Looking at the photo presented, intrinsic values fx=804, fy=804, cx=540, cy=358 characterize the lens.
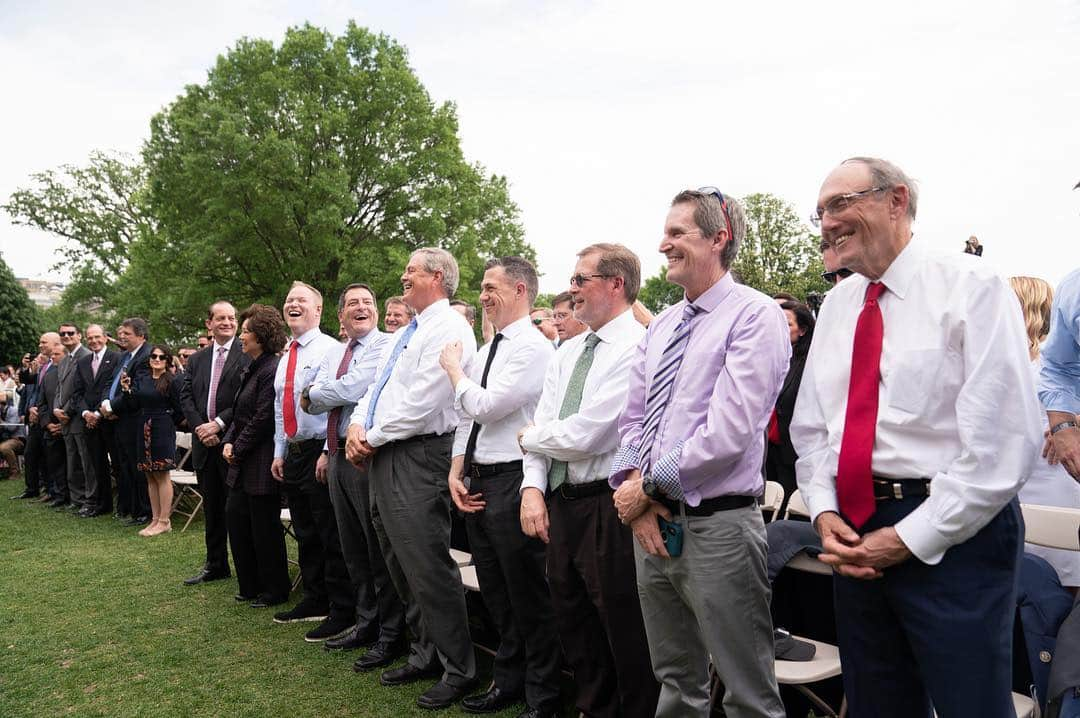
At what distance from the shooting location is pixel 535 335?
4215 millimetres

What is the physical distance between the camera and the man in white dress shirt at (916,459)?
2.00 meters

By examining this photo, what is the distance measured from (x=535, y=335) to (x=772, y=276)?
125 feet

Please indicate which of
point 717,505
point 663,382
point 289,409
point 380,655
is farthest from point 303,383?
point 717,505

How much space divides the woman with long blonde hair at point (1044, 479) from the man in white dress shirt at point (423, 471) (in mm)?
2802

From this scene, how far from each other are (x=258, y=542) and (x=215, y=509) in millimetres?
1084

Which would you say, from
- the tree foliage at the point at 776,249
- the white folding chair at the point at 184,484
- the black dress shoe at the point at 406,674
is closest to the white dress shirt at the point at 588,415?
the black dress shoe at the point at 406,674

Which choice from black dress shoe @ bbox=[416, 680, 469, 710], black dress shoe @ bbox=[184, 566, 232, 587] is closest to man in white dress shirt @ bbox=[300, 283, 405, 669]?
black dress shoe @ bbox=[416, 680, 469, 710]

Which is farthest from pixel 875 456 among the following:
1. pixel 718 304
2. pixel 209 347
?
pixel 209 347

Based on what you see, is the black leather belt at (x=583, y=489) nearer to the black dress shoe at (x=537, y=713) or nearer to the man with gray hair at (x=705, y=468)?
the man with gray hair at (x=705, y=468)

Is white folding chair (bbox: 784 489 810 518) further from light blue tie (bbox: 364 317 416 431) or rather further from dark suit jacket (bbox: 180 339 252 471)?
dark suit jacket (bbox: 180 339 252 471)

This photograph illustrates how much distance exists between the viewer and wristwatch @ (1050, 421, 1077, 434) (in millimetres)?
3407

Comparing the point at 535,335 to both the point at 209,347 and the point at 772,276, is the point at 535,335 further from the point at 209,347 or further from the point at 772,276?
the point at 772,276

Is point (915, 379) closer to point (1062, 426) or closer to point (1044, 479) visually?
point (1062, 426)

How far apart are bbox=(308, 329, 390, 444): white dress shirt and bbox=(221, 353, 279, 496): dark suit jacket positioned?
97 cm
